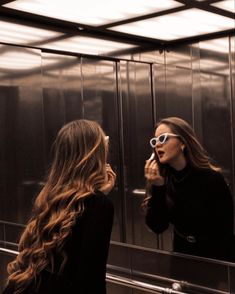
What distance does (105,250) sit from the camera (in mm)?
1348

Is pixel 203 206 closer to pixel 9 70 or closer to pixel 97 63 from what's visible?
pixel 97 63

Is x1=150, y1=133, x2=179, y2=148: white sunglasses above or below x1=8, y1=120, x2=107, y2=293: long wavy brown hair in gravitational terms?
above

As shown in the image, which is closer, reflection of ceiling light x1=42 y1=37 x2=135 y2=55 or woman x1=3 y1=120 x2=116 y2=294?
woman x1=3 y1=120 x2=116 y2=294

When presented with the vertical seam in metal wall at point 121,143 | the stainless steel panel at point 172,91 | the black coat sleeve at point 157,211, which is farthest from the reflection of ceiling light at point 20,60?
the black coat sleeve at point 157,211

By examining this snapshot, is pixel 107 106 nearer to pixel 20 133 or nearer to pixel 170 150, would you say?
pixel 20 133

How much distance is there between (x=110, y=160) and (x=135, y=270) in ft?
2.13

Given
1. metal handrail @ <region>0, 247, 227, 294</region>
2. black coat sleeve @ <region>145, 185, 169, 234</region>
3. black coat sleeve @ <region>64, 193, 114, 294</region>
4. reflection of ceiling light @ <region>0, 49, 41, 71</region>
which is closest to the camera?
black coat sleeve @ <region>64, 193, 114, 294</region>

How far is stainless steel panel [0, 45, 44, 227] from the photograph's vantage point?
2.47m

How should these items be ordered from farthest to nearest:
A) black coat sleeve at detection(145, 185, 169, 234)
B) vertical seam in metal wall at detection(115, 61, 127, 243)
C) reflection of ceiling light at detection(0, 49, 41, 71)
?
reflection of ceiling light at detection(0, 49, 41, 71) < vertical seam in metal wall at detection(115, 61, 127, 243) < black coat sleeve at detection(145, 185, 169, 234)

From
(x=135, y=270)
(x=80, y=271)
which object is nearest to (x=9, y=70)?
(x=135, y=270)

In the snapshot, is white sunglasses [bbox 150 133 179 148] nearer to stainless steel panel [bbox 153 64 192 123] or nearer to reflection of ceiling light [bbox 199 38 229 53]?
stainless steel panel [bbox 153 64 192 123]

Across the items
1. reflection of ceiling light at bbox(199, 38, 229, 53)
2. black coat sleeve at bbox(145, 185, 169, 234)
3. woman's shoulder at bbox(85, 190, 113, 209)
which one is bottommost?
black coat sleeve at bbox(145, 185, 169, 234)

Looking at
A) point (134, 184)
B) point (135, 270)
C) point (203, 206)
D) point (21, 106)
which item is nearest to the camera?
point (203, 206)

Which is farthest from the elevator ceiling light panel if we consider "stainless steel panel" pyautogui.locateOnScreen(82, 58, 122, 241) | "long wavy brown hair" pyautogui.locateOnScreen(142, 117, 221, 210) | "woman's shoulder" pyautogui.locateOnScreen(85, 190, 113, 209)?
"woman's shoulder" pyautogui.locateOnScreen(85, 190, 113, 209)
